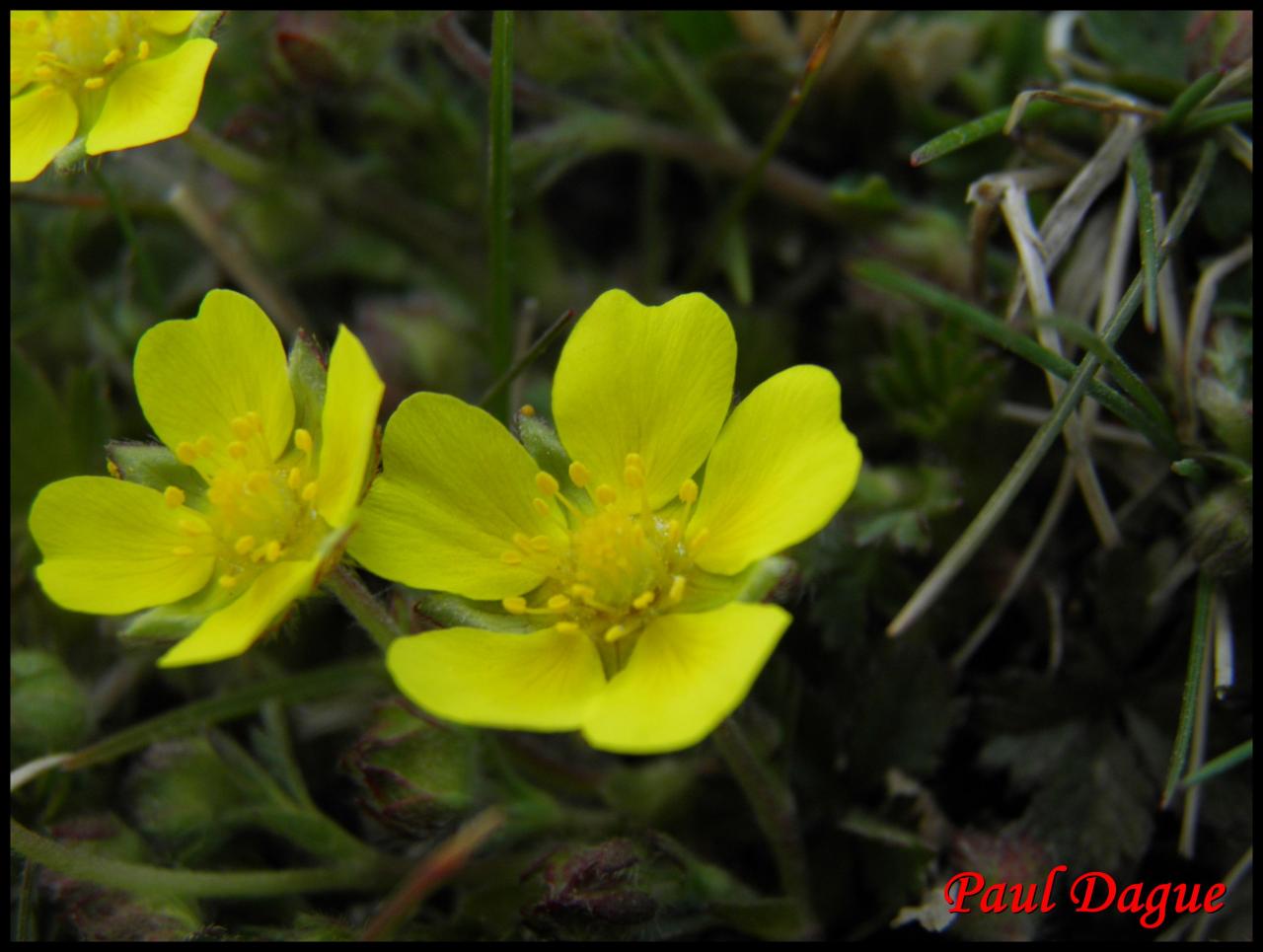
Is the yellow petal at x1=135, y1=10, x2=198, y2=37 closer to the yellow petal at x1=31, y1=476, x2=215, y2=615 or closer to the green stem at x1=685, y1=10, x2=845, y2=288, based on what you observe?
the yellow petal at x1=31, y1=476, x2=215, y2=615

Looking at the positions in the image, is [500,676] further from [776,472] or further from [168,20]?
[168,20]

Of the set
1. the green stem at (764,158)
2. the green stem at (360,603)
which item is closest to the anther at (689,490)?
the green stem at (360,603)

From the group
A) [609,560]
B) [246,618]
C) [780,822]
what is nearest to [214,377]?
[246,618]

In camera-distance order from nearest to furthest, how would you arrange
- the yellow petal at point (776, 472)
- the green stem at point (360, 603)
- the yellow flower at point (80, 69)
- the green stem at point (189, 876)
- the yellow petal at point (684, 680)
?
the yellow petal at point (684, 680)
the yellow petal at point (776, 472)
the green stem at point (360, 603)
the green stem at point (189, 876)
the yellow flower at point (80, 69)

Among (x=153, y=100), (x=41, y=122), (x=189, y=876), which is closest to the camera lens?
(x=189, y=876)

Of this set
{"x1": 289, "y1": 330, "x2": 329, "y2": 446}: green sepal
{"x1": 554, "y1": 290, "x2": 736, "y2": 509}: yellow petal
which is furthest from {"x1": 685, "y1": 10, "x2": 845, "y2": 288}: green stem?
{"x1": 289, "y1": 330, "x2": 329, "y2": 446}: green sepal

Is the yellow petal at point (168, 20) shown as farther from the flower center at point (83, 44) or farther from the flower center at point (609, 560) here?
the flower center at point (609, 560)

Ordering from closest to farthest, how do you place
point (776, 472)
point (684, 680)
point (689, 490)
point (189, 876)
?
point (684, 680)
point (776, 472)
point (689, 490)
point (189, 876)
